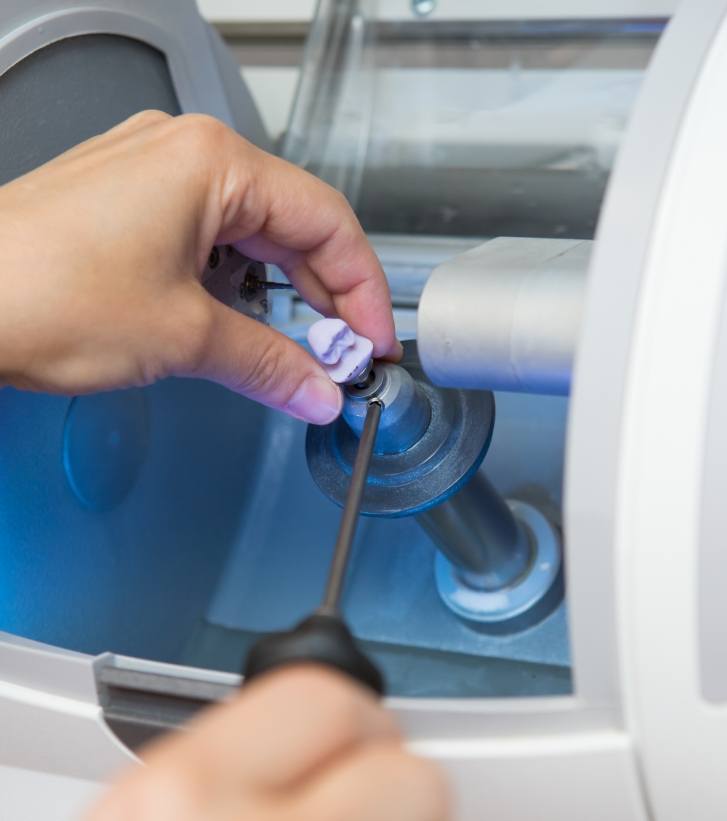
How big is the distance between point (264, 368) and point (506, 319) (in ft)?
0.49

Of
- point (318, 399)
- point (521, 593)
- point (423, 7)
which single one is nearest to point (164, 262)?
point (318, 399)

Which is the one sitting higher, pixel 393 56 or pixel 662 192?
pixel 393 56

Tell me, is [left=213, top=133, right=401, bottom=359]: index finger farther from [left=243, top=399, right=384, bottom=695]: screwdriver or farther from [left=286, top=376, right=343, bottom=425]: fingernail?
[left=243, top=399, right=384, bottom=695]: screwdriver

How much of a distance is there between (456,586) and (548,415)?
0.55 ft

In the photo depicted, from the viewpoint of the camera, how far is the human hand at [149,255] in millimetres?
481

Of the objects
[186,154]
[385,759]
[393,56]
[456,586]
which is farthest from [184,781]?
[393,56]

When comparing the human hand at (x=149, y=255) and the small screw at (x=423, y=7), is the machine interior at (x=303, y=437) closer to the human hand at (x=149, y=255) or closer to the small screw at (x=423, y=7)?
the small screw at (x=423, y=7)

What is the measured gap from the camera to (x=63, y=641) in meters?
0.65

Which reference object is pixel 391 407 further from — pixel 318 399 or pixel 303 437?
pixel 303 437

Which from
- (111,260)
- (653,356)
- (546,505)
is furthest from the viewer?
(546,505)

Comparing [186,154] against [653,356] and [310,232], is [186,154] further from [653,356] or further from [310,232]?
[653,356]

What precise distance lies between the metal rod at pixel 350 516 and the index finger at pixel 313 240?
73 mm

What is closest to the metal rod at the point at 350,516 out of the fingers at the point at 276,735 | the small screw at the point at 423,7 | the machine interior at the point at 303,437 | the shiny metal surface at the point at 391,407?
the shiny metal surface at the point at 391,407

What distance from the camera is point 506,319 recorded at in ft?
1.50
